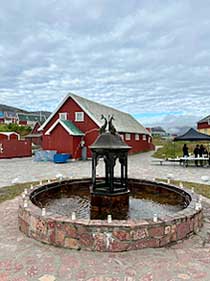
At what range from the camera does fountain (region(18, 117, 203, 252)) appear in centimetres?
397

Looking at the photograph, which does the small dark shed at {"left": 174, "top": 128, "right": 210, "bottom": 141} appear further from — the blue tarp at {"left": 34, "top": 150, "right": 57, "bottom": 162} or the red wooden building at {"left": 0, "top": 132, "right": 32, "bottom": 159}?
the red wooden building at {"left": 0, "top": 132, "right": 32, "bottom": 159}

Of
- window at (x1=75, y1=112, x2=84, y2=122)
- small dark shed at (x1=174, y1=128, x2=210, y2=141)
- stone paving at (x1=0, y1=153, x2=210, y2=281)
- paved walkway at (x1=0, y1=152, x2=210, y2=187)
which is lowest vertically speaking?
stone paving at (x1=0, y1=153, x2=210, y2=281)

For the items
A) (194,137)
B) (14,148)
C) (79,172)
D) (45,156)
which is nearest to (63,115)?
(45,156)

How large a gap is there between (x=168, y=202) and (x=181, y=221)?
235 cm

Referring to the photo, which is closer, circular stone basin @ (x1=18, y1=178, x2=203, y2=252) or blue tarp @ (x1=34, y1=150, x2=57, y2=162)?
circular stone basin @ (x1=18, y1=178, x2=203, y2=252)

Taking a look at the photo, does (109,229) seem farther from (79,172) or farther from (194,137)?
(194,137)

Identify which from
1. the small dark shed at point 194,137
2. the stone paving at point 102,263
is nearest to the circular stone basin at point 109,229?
the stone paving at point 102,263

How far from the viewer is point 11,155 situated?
2205 cm

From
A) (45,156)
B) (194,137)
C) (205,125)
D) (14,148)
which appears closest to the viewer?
(194,137)

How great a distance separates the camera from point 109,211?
18.7 ft

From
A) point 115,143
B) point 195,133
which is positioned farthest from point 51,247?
point 195,133

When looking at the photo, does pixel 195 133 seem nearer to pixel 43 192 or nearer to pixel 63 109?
pixel 63 109

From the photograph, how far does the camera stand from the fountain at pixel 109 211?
3967 millimetres

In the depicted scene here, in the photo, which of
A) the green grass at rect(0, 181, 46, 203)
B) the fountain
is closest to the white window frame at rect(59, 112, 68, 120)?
the green grass at rect(0, 181, 46, 203)
